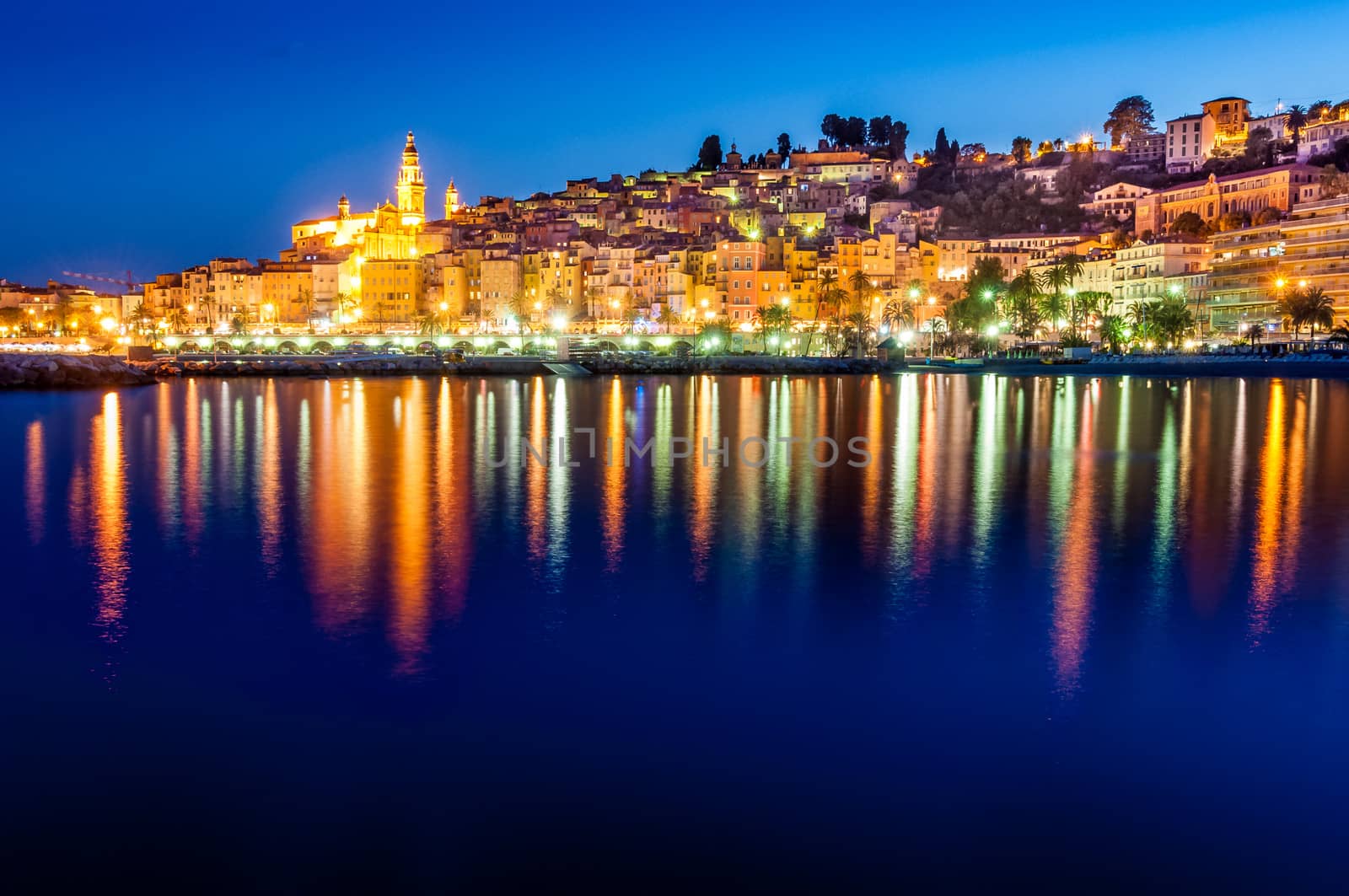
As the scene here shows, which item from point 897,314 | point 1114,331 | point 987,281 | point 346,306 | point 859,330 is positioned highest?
point 987,281

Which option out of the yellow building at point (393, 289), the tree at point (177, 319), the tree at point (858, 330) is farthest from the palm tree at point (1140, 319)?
the tree at point (177, 319)

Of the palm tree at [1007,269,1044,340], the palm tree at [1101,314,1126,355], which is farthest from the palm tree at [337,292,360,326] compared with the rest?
the palm tree at [1101,314,1126,355]

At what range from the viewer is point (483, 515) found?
1556 centimetres

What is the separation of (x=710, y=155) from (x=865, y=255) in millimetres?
42900

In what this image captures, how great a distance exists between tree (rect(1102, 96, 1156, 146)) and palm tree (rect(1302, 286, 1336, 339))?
212 feet

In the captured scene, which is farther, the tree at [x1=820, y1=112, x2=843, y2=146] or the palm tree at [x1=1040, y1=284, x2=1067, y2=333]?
the tree at [x1=820, y1=112, x2=843, y2=146]

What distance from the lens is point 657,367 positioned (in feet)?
228

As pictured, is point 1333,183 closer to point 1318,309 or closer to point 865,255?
point 1318,309

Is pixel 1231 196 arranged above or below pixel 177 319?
above

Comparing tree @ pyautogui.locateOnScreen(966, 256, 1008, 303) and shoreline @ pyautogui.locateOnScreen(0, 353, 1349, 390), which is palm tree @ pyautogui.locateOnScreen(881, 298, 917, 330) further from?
shoreline @ pyautogui.locateOnScreen(0, 353, 1349, 390)

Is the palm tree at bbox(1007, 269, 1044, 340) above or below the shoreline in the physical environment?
above

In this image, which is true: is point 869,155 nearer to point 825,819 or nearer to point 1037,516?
point 1037,516

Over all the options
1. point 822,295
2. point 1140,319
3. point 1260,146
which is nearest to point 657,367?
point 822,295

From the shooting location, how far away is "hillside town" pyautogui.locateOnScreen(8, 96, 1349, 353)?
81.1 meters
